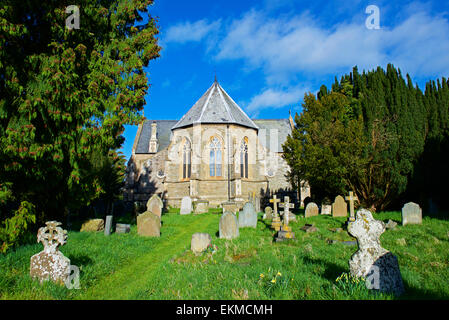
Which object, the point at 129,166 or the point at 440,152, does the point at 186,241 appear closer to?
the point at 440,152

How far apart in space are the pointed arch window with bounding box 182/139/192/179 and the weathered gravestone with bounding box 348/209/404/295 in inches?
822

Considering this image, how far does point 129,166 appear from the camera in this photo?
29625mm

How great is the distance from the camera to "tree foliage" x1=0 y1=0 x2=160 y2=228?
20.2 ft

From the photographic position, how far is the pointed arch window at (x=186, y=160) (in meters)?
24.1

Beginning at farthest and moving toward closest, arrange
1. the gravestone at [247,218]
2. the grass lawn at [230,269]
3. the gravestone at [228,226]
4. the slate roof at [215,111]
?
the slate roof at [215,111]
the gravestone at [247,218]
the gravestone at [228,226]
the grass lawn at [230,269]

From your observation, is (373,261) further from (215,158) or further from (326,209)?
(215,158)

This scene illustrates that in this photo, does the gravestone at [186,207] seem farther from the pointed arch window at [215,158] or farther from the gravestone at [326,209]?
the gravestone at [326,209]

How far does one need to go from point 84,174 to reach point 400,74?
16.5m

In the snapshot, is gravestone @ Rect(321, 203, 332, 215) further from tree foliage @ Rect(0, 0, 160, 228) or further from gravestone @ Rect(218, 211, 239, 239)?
tree foliage @ Rect(0, 0, 160, 228)

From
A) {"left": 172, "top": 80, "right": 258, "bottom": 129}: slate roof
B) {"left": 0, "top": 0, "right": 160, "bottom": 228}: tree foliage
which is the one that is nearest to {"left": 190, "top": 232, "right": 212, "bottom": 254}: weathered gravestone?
{"left": 0, "top": 0, "right": 160, "bottom": 228}: tree foliage

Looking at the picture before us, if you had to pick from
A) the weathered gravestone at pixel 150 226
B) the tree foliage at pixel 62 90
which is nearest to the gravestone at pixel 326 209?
the weathered gravestone at pixel 150 226

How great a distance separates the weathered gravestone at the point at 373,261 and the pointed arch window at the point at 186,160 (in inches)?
822

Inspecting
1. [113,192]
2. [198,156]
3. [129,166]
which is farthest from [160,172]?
[113,192]

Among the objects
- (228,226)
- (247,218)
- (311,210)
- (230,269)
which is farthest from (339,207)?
(230,269)
